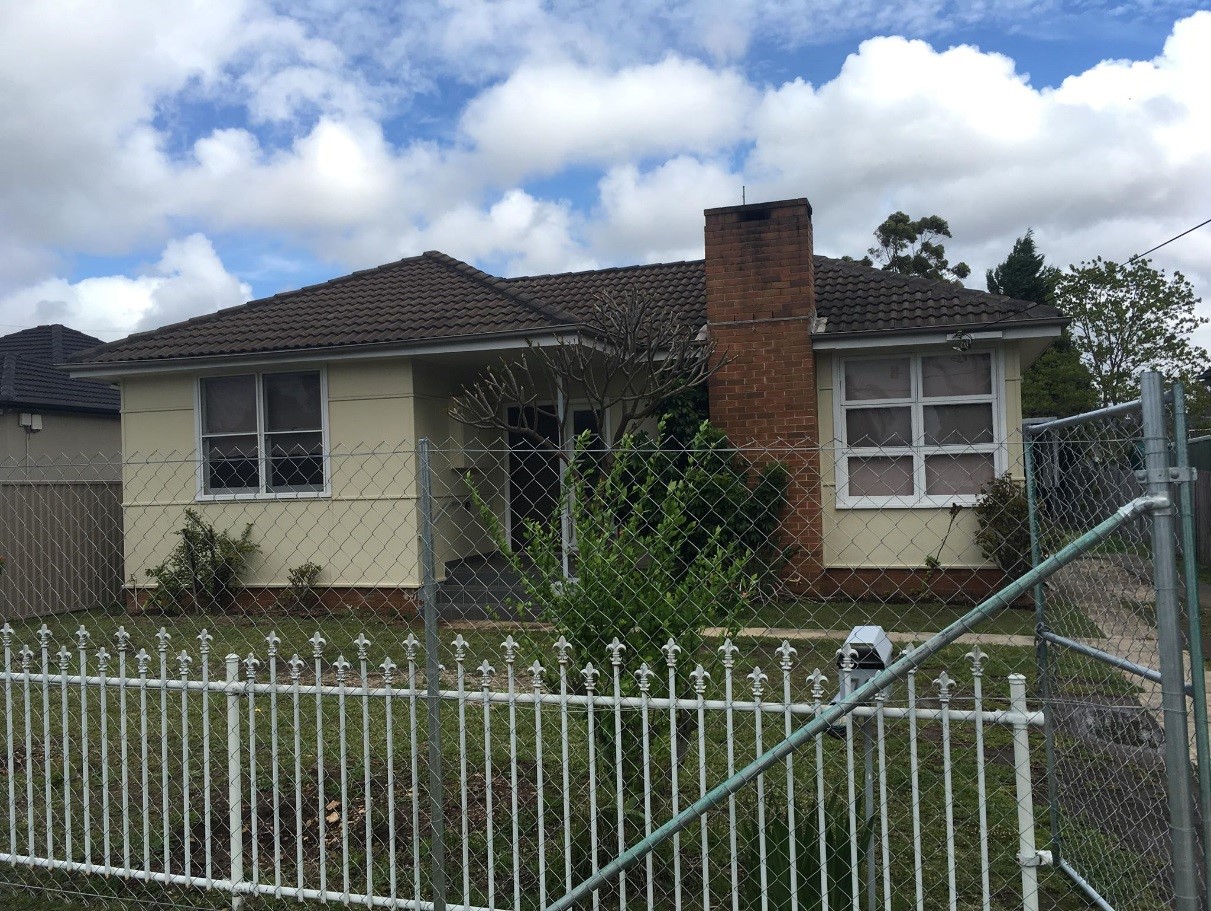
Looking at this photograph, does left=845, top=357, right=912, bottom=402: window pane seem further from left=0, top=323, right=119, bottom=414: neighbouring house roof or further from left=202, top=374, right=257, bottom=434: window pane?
left=0, top=323, right=119, bottom=414: neighbouring house roof

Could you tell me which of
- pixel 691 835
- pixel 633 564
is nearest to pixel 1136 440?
pixel 633 564

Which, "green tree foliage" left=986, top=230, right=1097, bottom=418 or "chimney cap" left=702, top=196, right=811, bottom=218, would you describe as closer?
"chimney cap" left=702, top=196, right=811, bottom=218

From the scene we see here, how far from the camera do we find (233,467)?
39.7 ft

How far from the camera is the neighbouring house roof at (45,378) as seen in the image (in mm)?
16500

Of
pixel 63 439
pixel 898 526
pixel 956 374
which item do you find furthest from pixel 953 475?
pixel 63 439

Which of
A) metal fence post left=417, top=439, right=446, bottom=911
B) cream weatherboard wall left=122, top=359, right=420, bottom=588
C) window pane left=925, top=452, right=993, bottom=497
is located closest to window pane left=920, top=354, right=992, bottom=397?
window pane left=925, top=452, right=993, bottom=497

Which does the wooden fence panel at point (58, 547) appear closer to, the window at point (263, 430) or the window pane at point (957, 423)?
the window at point (263, 430)

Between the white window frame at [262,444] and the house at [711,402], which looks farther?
the white window frame at [262,444]

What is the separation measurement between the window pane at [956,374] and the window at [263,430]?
24.0 ft

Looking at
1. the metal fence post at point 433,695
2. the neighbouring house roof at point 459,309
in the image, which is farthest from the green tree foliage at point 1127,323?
the metal fence post at point 433,695

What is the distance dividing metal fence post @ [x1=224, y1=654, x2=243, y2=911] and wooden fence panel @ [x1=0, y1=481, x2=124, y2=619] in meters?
8.41

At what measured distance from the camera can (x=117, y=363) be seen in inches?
471

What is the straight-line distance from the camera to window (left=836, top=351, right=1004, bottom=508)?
37.2ft

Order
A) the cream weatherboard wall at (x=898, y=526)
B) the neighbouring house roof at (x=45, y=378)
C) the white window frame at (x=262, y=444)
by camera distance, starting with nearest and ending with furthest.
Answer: the cream weatherboard wall at (x=898, y=526)
the white window frame at (x=262, y=444)
the neighbouring house roof at (x=45, y=378)
